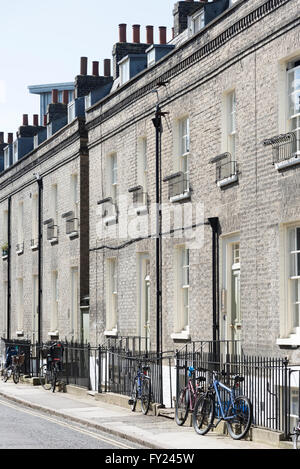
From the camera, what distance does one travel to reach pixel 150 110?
24.0 meters

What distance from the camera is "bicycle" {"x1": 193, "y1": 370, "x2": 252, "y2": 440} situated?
14.8 meters

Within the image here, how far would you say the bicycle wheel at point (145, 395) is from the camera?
757 inches

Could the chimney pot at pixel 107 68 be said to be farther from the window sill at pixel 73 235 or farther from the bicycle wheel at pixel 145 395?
the bicycle wheel at pixel 145 395

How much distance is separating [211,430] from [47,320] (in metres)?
18.6

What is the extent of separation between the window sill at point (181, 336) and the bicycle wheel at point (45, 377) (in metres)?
6.82

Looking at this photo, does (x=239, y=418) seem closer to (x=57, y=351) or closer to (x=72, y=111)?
(x=57, y=351)

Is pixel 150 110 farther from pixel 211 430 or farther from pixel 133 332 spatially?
pixel 211 430

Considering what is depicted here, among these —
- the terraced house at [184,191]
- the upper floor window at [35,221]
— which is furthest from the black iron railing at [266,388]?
the upper floor window at [35,221]

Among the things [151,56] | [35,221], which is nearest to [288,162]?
[151,56]

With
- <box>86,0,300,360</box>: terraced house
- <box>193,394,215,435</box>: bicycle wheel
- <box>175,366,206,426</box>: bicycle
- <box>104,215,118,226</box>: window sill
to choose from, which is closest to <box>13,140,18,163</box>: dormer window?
<box>86,0,300,360</box>: terraced house

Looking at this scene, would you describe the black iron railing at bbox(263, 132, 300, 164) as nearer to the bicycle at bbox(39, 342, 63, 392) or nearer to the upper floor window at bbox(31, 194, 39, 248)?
the bicycle at bbox(39, 342, 63, 392)

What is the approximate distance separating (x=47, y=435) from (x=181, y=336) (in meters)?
5.99

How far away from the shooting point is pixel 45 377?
2841 cm

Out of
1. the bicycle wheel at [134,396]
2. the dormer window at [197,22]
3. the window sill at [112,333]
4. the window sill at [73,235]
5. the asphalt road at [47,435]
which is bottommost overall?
the asphalt road at [47,435]
